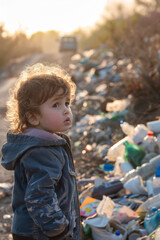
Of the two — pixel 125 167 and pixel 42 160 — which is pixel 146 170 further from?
pixel 42 160

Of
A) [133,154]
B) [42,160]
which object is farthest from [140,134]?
[42,160]

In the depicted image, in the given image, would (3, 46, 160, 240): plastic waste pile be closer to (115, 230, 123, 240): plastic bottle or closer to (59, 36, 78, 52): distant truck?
(115, 230, 123, 240): plastic bottle

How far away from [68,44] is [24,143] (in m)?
25.1

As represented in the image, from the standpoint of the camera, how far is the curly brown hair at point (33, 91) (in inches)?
66.8

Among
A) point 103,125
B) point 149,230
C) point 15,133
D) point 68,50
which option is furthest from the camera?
point 68,50

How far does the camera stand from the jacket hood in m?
→ 1.62

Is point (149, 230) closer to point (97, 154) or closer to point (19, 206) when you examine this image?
point (19, 206)

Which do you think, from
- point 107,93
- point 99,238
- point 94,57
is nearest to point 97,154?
point 99,238

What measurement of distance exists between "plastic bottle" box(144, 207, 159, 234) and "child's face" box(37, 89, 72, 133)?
1214 mm

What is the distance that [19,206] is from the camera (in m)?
1.70

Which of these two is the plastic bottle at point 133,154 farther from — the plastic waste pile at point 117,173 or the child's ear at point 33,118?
the child's ear at point 33,118

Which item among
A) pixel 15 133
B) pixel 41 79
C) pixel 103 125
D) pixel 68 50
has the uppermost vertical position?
pixel 68 50

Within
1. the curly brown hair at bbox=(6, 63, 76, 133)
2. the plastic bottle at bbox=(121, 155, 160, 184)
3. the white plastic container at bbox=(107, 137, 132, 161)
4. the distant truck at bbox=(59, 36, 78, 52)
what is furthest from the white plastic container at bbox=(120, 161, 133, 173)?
the distant truck at bbox=(59, 36, 78, 52)

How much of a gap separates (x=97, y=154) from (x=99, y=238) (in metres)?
2.16
